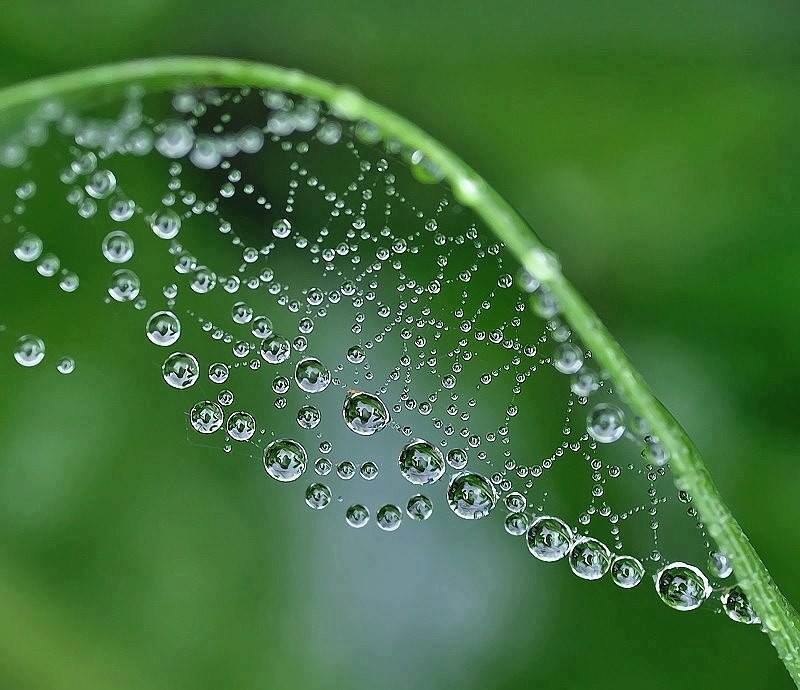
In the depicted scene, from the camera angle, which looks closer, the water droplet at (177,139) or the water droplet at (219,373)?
the water droplet at (177,139)

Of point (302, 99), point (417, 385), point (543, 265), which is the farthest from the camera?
point (417, 385)

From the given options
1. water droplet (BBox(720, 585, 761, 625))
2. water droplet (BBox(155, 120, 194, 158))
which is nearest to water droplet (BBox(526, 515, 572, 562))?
water droplet (BBox(720, 585, 761, 625))

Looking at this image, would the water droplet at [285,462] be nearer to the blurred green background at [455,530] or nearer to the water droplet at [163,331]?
the water droplet at [163,331]

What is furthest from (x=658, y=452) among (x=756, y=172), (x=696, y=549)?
(x=756, y=172)

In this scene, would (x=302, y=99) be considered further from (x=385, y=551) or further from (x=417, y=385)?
(x=385, y=551)

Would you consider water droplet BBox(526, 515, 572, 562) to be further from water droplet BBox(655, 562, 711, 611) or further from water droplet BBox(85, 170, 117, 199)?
water droplet BBox(85, 170, 117, 199)

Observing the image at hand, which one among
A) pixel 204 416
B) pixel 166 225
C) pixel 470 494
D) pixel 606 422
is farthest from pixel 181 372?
pixel 606 422

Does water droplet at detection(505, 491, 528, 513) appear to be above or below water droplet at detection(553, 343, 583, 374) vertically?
below

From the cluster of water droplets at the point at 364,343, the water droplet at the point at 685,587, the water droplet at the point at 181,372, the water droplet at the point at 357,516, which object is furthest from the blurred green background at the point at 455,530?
the water droplet at the point at 685,587
